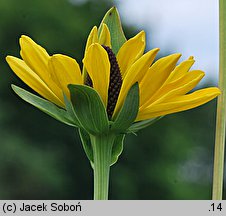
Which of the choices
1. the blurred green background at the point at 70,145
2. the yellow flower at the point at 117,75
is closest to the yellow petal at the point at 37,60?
the yellow flower at the point at 117,75

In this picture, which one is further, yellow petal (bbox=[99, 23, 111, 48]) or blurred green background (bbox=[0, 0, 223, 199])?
blurred green background (bbox=[0, 0, 223, 199])

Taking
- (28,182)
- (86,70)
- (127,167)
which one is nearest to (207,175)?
(127,167)

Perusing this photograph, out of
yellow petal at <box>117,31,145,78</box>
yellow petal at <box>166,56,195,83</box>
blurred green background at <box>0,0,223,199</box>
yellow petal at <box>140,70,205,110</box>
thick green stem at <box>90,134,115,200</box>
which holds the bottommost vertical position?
thick green stem at <box>90,134,115,200</box>

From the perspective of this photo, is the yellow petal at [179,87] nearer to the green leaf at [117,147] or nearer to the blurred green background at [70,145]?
the green leaf at [117,147]

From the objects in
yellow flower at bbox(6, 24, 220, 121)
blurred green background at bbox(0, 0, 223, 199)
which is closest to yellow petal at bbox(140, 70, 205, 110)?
yellow flower at bbox(6, 24, 220, 121)

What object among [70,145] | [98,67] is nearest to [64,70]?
[98,67]

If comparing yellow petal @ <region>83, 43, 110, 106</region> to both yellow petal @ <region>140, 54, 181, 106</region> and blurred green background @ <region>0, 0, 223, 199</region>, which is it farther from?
blurred green background @ <region>0, 0, 223, 199</region>
